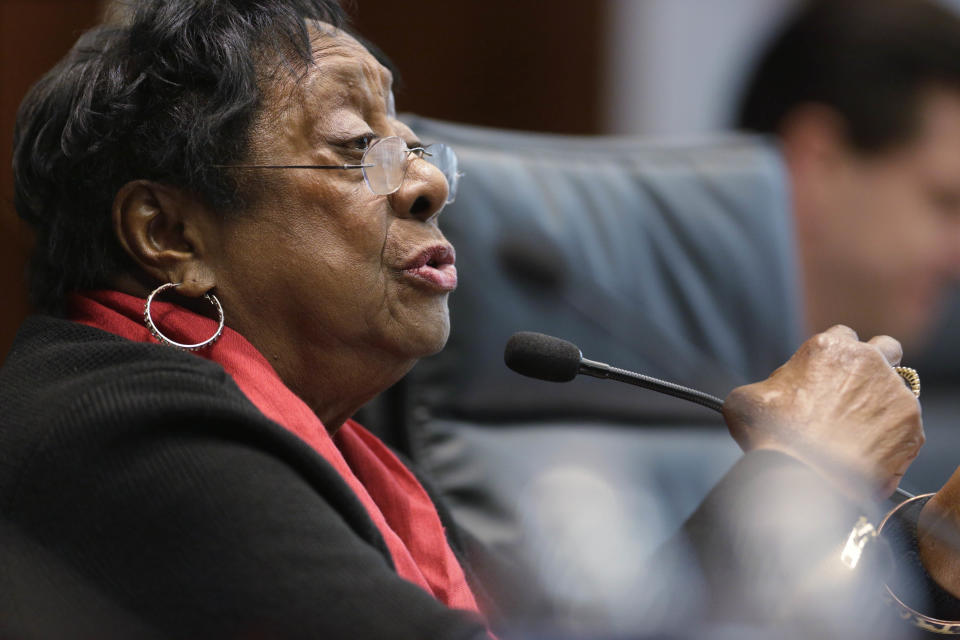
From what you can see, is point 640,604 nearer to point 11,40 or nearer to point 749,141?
point 749,141

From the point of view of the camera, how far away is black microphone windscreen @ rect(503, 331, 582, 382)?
106 cm

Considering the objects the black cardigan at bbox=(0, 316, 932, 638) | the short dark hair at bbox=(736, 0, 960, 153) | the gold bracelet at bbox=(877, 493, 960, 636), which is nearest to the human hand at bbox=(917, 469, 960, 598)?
the gold bracelet at bbox=(877, 493, 960, 636)

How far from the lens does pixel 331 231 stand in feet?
3.43

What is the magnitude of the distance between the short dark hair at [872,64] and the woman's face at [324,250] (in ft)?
3.93

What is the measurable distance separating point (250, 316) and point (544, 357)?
290 mm

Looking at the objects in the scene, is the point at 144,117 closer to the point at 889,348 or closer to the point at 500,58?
the point at 889,348

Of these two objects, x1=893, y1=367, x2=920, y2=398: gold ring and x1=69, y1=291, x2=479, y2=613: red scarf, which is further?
x1=893, y1=367, x2=920, y2=398: gold ring

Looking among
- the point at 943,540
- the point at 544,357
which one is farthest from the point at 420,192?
the point at 943,540

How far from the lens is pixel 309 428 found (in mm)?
938

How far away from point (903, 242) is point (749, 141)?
1.16 ft

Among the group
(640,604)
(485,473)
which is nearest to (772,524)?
(640,604)

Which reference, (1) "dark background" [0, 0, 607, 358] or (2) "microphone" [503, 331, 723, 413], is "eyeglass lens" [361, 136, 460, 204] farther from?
(1) "dark background" [0, 0, 607, 358]

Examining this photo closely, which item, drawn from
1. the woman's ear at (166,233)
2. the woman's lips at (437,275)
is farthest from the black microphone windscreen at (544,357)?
the woman's ear at (166,233)

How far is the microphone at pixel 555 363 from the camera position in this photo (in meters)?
1.06
